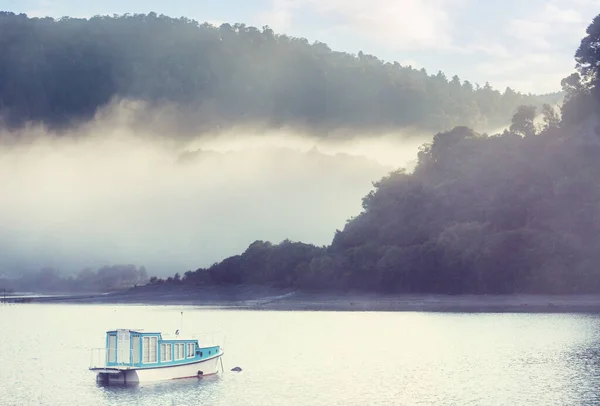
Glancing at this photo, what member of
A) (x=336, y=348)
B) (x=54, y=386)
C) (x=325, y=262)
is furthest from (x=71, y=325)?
(x=54, y=386)

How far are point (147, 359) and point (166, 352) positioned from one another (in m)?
1.95

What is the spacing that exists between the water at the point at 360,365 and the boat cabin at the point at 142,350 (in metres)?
2.16

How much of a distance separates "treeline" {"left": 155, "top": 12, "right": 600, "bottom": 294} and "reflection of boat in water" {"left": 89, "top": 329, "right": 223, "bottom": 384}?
93.5m

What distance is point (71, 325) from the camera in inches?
6575

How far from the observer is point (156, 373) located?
77562 millimetres

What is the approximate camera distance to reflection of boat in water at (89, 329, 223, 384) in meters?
76.4

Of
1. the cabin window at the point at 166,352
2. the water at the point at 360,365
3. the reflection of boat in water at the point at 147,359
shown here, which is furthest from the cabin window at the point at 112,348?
the cabin window at the point at 166,352

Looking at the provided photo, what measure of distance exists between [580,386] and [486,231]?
328 feet

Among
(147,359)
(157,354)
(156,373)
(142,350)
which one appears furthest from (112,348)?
(156,373)

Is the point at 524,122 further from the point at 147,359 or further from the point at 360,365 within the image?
the point at 147,359

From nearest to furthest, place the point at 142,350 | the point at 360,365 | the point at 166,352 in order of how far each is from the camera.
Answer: the point at 142,350 → the point at 166,352 → the point at 360,365

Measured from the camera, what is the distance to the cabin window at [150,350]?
7750 cm

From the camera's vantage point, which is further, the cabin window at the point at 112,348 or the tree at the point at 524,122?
the tree at the point at 524,122

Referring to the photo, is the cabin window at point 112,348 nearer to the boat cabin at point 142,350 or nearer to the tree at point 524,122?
the boat cabin at point 142,350
